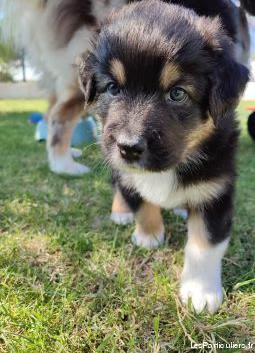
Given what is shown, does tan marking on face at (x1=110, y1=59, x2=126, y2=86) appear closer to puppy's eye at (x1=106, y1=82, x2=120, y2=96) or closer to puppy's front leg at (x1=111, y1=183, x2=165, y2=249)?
puppy's eye at (x1=106, y1=82, x2=120, y2=96)

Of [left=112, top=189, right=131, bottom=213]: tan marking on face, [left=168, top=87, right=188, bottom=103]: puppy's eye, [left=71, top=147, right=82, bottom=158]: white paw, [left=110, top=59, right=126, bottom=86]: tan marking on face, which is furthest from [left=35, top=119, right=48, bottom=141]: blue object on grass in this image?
[left=168, top=87, right=188, bottom=103]: puppy's eye

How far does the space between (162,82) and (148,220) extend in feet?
3.02

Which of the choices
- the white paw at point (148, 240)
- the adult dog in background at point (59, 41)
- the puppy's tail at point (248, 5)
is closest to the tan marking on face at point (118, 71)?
the white paw at point (148, 240)

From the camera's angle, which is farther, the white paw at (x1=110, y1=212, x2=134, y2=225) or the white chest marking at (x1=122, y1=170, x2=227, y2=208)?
the white paw at (x1=110, y1=212, x2=134, y2=225)

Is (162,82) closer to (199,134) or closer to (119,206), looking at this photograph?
(199,134)

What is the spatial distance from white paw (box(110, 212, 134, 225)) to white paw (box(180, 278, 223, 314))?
811 millimetres

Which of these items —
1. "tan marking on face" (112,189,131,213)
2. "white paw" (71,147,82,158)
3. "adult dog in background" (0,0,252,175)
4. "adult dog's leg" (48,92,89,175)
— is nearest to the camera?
"tan marking on face" (112,189,131,213)

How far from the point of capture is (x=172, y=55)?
1.63m

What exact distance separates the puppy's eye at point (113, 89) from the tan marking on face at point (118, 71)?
54mm

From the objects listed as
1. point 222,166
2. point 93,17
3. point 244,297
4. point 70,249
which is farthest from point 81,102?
point 244,297

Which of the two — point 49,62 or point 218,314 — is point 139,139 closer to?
point 218,314

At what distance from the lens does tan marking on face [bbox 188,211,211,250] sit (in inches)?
74.4

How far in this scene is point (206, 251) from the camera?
6.15 feet

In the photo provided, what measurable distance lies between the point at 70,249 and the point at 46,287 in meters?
0.40
